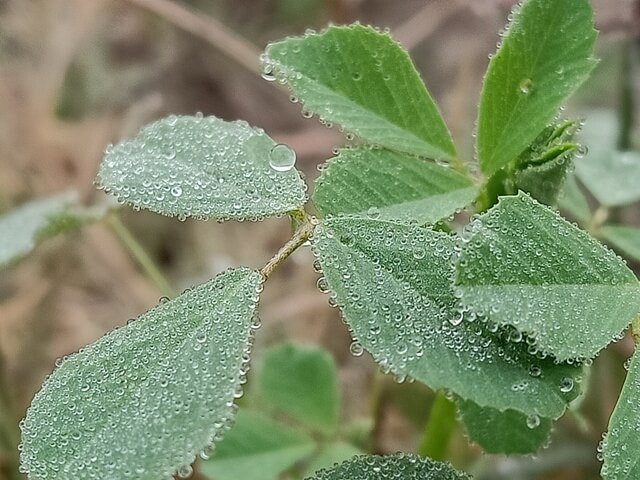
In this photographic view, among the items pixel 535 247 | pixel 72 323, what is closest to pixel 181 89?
pixel 72 323

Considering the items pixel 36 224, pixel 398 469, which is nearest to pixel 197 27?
pixel 36 224

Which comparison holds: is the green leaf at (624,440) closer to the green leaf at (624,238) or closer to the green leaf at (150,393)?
the green leaf at (150,393)

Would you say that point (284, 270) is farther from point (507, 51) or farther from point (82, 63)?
point (507, 51)

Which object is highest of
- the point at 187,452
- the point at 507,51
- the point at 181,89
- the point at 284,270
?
the point at 507,51

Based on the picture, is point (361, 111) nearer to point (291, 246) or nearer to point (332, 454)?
point (291, 246)

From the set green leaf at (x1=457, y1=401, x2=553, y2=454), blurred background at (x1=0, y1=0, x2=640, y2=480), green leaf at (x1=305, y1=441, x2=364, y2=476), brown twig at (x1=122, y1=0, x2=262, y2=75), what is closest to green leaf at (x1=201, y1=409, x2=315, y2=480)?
green leaf at (x1=305, y1=441, x2=364, y2=476)

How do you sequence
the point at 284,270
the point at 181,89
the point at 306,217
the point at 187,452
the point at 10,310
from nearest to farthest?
the point at 187,452 < the point at 306,217 < the point at 10,310 < the point at 284,270 < the point at 181,89
